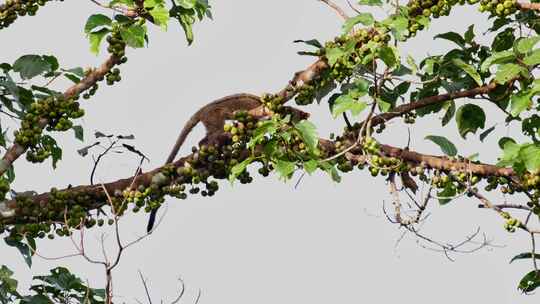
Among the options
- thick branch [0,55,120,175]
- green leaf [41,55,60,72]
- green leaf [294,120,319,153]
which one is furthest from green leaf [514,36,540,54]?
green leaf [41,55,60,72]

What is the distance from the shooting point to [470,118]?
6086 millimetres

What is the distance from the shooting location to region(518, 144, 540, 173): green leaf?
4973mm

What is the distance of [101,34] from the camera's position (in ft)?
17.7

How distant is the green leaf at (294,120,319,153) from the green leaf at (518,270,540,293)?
1.61m

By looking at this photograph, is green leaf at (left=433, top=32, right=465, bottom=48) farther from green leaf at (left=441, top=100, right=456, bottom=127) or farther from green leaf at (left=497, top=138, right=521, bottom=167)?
green leaf at (left=497, top=138, right=521, bottom=167)

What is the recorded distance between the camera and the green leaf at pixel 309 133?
485 centimetres

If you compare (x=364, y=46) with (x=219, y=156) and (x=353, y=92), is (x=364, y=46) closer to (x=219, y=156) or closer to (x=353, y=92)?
(x=353, y=92)

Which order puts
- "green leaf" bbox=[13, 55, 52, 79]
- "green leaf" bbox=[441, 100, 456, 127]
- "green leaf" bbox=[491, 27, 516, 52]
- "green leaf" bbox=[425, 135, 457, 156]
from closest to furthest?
"green leaf" bbox=[425, 135, 457, 156] < "green leaf" bbox=[13, 55, 52, 79] < "green leaf" bbox=[491, 27, 516, 52] < "green leaf" bbox=[441, 100, 456, 127]

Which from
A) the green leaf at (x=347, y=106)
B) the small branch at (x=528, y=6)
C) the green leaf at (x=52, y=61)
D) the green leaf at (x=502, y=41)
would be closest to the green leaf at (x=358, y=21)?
the green leaf at (x=347, y=106)

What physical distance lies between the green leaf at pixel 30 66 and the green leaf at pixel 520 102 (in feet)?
8.85

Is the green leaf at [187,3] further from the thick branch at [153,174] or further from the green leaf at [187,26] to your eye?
the thick branch at [153,174]

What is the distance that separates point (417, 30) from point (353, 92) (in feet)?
1.62


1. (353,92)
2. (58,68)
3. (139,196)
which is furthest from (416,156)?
(58,68)

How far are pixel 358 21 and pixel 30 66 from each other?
2.05 meters
